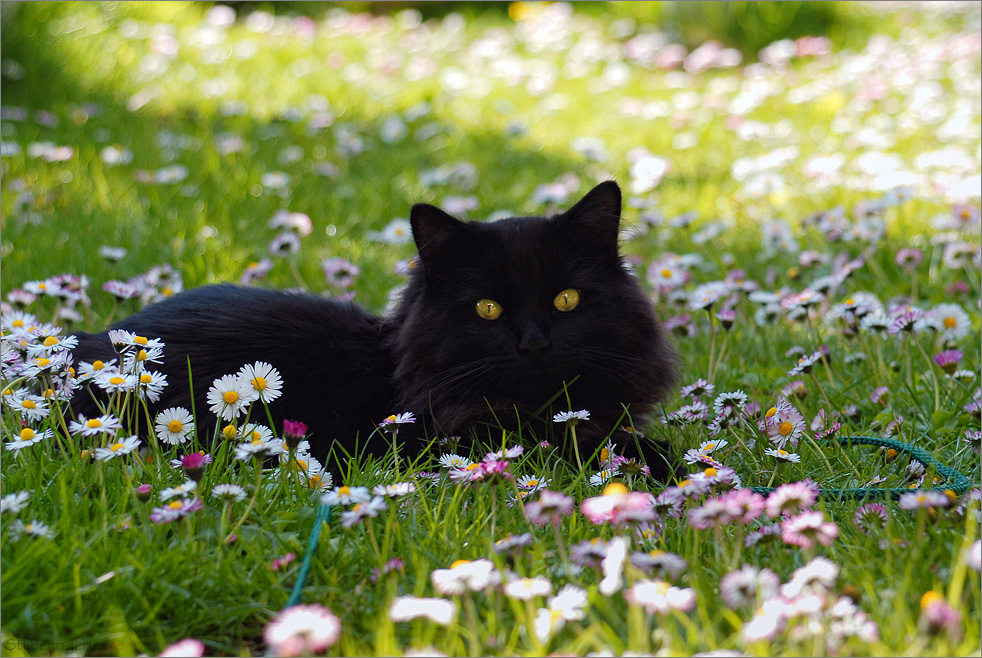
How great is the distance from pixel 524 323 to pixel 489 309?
4.9 inches

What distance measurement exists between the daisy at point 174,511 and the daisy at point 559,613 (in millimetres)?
694

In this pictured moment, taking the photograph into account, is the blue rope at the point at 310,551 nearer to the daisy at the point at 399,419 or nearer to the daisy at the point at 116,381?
the daisy at the point at 399,419

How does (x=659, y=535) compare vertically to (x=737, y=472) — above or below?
above

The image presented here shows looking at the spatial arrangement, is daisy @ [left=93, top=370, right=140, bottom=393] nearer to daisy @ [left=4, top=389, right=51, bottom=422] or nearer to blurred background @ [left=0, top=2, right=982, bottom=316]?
daisy @ [left=4, top=389, right=51, bottom=422]

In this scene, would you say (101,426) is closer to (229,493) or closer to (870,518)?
(229,493)

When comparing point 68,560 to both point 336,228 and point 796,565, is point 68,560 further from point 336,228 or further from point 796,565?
point 336,228

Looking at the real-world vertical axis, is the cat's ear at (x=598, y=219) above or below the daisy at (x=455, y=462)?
above

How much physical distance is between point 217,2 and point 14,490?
9.98 meters

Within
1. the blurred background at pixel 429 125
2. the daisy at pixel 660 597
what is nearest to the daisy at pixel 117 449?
the daisy at pixel 660 597

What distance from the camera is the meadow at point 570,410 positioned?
58.1 inches

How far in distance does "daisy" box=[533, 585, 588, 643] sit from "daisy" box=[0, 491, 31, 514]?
1021mm

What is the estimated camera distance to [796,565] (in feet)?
5.27

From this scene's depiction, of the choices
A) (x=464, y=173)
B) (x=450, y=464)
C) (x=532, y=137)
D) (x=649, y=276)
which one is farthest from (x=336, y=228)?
(x=450, y=464)

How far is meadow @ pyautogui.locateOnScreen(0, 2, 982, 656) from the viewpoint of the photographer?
1476mm
